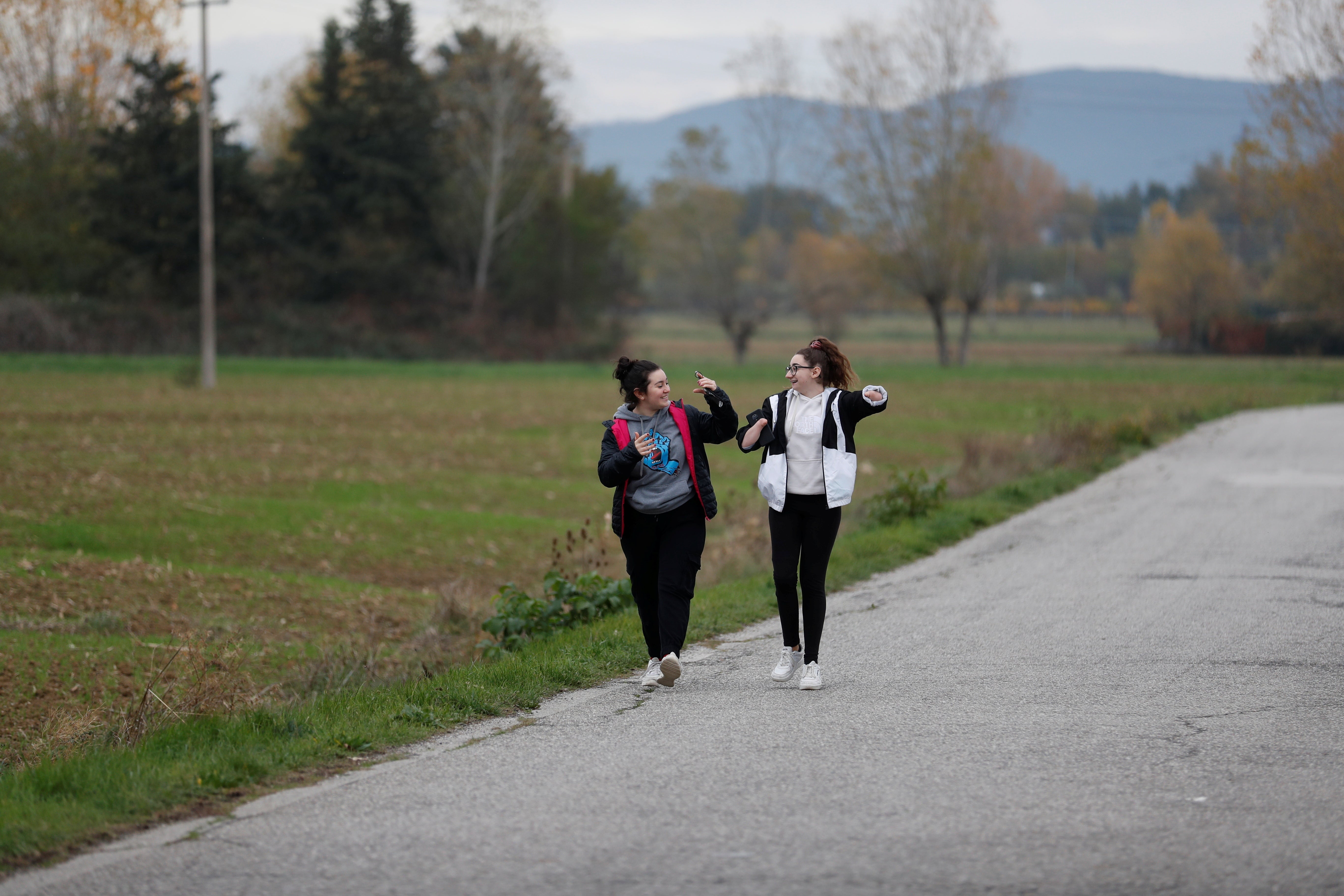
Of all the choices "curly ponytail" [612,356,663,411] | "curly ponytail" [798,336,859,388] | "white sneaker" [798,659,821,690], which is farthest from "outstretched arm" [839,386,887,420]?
"white sneaker" [798,659,821,690]

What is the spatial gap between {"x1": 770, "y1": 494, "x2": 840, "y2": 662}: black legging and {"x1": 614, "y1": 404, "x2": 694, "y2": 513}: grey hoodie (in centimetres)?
60

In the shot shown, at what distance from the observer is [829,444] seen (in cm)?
761

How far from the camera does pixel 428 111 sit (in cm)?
5903

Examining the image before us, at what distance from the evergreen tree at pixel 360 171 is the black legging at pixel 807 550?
53369 millimetres

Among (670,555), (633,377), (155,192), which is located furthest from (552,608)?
(155,192)

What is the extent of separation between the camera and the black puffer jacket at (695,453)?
7375mm

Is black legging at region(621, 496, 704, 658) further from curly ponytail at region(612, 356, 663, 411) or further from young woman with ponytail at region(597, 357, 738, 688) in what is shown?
curly ponytail at region(612, 356, 663, 411)

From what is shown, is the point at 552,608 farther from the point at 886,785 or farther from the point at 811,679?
the point at 886,785

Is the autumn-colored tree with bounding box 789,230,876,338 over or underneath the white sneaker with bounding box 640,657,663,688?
over

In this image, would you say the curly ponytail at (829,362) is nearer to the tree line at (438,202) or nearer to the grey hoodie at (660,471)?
the grey hoodie at (660,471)

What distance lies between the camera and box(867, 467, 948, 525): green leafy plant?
15.2m

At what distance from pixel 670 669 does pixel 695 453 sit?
1.26 meters

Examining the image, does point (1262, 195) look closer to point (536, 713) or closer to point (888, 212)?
point (888, 212)

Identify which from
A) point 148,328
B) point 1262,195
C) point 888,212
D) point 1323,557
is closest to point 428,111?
point 148,328
